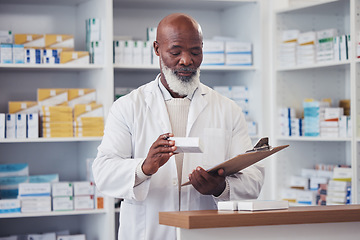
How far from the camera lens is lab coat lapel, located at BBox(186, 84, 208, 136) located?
2574 mm

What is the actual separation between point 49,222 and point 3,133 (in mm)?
899

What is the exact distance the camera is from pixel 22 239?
13.0ft

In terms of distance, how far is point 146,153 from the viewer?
2572 millimetres

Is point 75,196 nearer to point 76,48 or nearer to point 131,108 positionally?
point 76,48

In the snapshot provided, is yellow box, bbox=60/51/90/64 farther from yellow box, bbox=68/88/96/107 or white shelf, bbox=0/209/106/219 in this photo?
white shelf, bbox=0/209/106/219

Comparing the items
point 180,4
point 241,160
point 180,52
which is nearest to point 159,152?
point 241,160

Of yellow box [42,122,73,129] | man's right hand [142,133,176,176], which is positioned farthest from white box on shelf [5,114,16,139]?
man's right hand [142,133,176,176]

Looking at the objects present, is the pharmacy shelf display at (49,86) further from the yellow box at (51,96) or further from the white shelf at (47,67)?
the yellow box at (51,96)

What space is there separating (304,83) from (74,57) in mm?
1658

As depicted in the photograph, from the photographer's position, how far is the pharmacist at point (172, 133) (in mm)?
2482

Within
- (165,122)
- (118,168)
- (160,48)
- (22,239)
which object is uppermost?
(160,48)

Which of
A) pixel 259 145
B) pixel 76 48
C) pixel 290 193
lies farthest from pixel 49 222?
pixel 259 145

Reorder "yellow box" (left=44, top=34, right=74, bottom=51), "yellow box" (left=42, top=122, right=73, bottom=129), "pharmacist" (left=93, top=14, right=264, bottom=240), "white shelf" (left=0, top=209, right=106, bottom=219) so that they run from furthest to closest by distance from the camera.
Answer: "yellow box" (left=44, top=34, right=74, bottom=51) → "yellow box" (left=42, top=122, right=73, bottom=129) → "white shelf" (left=0, top=209, right=106, bottom=219) → "pharmacist" (left=93, top=14, right=264, bottom=240)

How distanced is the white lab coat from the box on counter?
52.9 inches
